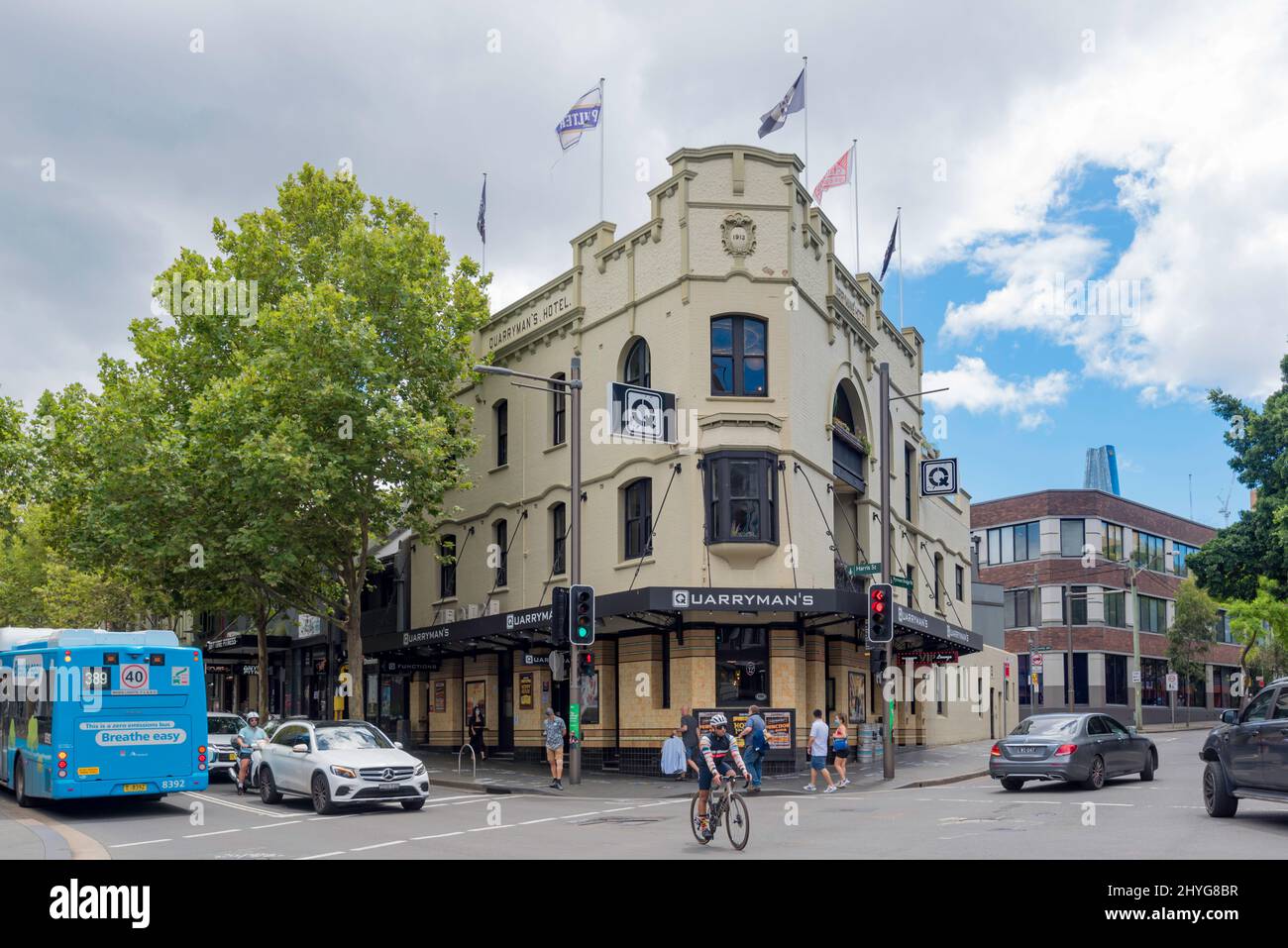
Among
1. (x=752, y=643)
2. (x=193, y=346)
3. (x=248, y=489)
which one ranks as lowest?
(x=752, y=643)

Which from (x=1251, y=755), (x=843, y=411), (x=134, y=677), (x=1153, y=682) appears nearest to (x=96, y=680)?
(x=134, y=677)

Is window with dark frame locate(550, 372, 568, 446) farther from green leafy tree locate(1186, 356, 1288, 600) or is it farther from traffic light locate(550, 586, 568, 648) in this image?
green leafy tree locate(1186, 356, 1288, 600)

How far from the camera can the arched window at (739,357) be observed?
28.5m

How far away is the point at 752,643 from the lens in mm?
28125

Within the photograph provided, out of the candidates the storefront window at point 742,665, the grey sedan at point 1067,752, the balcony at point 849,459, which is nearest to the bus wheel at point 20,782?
the storefront window at point 742,665

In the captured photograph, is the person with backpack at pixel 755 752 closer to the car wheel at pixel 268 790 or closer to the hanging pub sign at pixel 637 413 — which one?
the hanging pub sign at pixel 637 413

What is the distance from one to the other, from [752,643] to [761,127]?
470 inches

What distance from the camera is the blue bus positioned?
1945 cm

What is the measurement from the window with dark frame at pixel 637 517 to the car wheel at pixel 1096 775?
10873 millimetres

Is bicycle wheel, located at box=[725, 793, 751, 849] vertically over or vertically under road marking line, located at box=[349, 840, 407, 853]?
over

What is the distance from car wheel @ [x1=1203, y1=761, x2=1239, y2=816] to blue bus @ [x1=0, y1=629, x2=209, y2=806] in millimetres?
15331

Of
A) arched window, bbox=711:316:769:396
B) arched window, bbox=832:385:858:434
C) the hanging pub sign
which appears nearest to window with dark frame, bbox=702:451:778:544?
the hanging pub sign

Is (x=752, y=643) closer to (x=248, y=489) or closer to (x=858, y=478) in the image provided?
(x=858, y=478)
